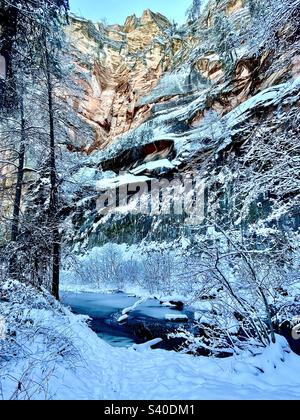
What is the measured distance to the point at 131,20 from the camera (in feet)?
280

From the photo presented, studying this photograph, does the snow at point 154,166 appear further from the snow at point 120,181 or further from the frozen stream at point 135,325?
the frozen stream at point 135,325

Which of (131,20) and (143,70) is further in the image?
(131,20)

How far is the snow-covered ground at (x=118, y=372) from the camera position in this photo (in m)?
3.44

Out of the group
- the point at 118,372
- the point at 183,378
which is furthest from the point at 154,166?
the point at 183,378

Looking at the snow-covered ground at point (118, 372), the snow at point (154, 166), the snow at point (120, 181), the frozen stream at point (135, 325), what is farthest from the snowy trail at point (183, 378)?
the snow at point (120, 181)

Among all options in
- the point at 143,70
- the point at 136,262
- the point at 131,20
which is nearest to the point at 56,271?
the point at 136,262

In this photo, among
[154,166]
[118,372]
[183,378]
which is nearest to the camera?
[183,378]

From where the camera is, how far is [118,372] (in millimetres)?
5148

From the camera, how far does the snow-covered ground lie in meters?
3.44

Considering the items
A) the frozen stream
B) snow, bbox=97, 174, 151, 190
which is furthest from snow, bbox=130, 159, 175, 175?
the frozen stream

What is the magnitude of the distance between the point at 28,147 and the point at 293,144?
9.38 meters

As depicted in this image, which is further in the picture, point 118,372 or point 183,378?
point 118,372

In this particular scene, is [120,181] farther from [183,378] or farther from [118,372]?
[183,378]
